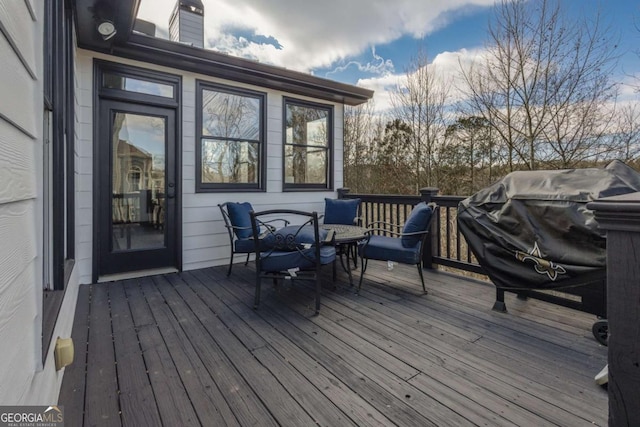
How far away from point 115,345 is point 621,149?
7646mm

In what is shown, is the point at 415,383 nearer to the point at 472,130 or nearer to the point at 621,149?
the point at 621,149

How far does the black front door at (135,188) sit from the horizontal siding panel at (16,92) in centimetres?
288

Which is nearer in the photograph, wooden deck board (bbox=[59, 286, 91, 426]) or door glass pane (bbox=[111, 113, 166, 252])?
wooden deck board (bbox=[59, 286, 91, 426])

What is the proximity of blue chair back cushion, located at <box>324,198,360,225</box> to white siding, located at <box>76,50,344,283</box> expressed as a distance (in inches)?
25.5

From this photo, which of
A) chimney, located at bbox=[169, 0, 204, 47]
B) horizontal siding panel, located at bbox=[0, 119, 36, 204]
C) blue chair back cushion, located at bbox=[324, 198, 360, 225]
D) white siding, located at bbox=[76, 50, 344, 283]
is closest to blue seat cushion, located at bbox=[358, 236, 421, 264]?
blue chair back cushion, located at bbox=[324, 198, 360, 225]

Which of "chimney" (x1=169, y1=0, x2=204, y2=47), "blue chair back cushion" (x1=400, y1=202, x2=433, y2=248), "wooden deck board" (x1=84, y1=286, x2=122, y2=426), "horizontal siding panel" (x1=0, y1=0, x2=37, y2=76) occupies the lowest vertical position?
"wooden deck board" (x1=84, y1=286, x2=122, y2=426)

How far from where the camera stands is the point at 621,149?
17.7ft

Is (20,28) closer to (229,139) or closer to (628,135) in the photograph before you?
(229,139)

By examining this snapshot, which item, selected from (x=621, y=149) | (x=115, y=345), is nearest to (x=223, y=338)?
(x=115, y=345)

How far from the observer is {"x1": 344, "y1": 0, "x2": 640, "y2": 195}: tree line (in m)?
5.51

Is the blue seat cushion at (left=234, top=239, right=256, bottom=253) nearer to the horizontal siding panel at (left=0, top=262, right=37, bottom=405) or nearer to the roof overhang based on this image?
the roof overhang

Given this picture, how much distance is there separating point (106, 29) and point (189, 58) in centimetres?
89

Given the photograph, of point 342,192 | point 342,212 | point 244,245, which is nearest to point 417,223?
point 342,212

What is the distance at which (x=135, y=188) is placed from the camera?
374 cm
